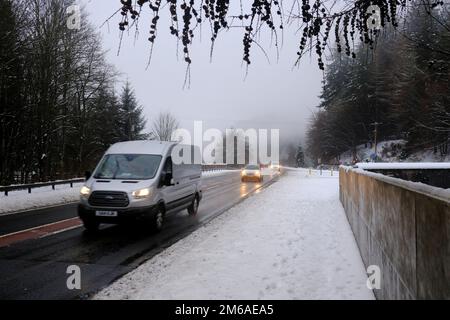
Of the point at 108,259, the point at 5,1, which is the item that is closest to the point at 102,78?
the point at 5,1

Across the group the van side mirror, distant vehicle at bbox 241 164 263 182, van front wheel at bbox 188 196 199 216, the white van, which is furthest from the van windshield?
distant vehicle at bbox 241 164 263 182

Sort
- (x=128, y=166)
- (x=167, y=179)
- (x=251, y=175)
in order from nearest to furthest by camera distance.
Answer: (x=167, y=179), (x=128, y=166), (x=251, y=175)

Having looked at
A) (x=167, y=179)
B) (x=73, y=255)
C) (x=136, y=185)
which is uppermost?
(x=167, y=179)

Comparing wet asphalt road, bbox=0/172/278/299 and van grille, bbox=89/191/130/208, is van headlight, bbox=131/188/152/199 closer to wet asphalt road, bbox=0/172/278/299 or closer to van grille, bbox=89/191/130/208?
van grille, bbox=89/191/130/208

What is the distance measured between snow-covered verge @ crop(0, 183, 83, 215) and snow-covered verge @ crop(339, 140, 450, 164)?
1447 inches

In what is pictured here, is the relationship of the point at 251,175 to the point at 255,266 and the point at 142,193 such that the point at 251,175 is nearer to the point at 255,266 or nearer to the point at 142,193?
the point at 142,193

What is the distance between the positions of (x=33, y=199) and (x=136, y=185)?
8963 millimetres

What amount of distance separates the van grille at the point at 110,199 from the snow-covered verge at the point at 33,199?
605cm

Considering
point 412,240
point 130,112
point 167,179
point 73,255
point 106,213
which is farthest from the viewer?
point 130,112

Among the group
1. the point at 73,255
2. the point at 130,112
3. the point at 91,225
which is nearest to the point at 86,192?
the point at 91,225

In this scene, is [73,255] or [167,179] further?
[167,179]

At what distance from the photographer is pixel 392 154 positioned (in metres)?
57.2
